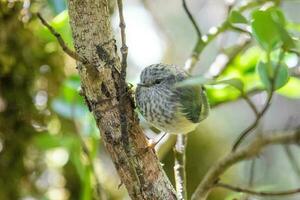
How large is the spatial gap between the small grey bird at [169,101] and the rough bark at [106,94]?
0.28 metres

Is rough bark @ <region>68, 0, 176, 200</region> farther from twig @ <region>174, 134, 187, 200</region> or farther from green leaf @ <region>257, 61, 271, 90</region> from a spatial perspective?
green leaf @ <region>257, 61, 271, 90</region>

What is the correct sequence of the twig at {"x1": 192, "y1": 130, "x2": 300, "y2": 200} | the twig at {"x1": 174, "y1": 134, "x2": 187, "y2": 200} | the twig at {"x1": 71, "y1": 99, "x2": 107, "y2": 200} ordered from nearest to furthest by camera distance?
the twig at {"x1": 192, "y1": 130, "x2": 300, "y2": 200}, the twig at {"x1": 174, "y1": 134, "x2": 187, "y2": 200}, the twig at {"x1": 71, "y1": 99, "x2": 107, "y2": 200}

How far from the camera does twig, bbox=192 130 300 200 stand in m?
0.85

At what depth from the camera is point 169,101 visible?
1.57 meters

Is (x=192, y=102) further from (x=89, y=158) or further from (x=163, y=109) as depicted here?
(x=89, y=158)

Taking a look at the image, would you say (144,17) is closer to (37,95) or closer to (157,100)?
(37,95)

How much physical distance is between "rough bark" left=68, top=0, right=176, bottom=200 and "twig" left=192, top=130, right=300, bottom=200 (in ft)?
0.35

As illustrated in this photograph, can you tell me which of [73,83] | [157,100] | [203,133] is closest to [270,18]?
[157,100]

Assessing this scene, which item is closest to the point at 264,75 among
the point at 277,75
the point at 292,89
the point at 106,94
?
the point at 277,75

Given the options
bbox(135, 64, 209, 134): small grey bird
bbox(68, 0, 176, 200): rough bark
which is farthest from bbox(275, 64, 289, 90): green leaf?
bbox(135, 64, 209, 134): small grey bird

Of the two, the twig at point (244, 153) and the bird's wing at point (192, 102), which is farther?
the bird's wing at point (192, 102)

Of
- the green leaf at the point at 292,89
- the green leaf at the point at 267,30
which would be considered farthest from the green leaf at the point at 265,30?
the green leaf at the point at 292,89

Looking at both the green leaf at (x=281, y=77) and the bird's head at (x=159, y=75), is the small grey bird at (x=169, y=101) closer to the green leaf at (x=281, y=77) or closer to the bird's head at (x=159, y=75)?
the bird's head at (x=159, y=75)

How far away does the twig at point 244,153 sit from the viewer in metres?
0.85
